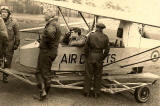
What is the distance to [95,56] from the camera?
7410 millimetres

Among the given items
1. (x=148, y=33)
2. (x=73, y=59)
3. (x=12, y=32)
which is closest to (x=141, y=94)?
(x=148, y=33)

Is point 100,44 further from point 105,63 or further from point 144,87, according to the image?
point 144,87

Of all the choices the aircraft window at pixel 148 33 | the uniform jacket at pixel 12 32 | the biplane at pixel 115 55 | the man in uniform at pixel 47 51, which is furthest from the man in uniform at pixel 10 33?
the aircraft window at pixel 148 33

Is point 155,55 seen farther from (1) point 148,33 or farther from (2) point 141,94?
(2) point 141,94

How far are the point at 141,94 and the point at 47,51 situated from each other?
252cm

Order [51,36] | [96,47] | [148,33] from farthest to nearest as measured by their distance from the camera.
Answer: [148,33] → [96,47] → [51,36]

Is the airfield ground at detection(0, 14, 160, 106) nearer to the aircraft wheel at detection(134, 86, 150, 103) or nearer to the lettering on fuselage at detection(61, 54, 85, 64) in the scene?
the aircraft wheel at detection(134, 86, 150, 103)

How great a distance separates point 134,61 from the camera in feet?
26.5

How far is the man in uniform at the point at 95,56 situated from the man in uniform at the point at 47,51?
33.1 inches

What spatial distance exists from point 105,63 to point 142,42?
3.67ft

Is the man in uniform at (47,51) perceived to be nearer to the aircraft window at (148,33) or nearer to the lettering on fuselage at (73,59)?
the lettering on fuselage at (73,59)

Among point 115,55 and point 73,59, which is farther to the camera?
point 115,55

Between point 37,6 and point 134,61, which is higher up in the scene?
point 37,6

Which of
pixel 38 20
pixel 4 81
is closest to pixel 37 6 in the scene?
pixel 38 20
